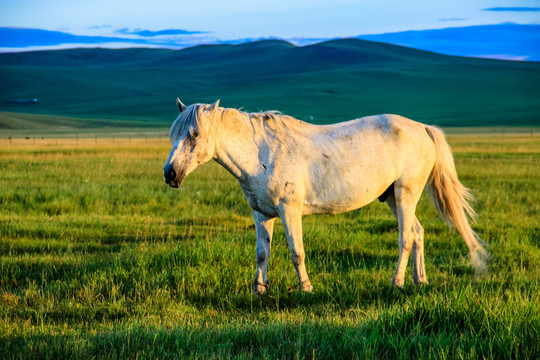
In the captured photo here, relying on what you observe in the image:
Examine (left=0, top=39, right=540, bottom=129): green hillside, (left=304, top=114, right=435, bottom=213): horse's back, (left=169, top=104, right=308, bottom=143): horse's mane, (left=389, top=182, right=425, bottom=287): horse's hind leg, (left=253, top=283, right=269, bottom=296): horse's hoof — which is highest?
(left=0, top=39, right=540, bottom=129): green hillside

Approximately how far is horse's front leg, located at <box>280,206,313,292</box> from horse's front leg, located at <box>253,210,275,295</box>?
0.32 m

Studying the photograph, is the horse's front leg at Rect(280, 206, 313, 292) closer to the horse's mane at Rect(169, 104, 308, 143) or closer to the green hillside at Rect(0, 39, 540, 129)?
the horse's mane at Rect(169, 104, 308, 143)

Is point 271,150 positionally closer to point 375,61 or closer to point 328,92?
point 328,92

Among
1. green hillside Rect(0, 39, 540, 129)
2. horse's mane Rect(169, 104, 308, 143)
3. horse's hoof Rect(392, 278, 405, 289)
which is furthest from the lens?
green hillside Rect(0, 39, 540, 129)

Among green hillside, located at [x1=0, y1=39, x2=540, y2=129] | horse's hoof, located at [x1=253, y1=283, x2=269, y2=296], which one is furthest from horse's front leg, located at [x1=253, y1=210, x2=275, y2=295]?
green hillside, located at [x1=0, y1=39, x2=540, y2=129]

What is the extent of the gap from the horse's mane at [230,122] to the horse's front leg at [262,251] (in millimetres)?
984

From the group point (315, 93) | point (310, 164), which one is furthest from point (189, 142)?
point (315, 93)

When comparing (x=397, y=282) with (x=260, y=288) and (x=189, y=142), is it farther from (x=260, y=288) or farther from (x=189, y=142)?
(x=189, y=142)

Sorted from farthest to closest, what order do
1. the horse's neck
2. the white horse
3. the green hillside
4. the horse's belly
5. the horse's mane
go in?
the green hillside → the horse's belly → the horse's neck → the white horse → the horse's mane

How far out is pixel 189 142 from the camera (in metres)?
5.68

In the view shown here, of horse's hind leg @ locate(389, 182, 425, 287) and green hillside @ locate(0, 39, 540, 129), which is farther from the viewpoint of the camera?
green hillside @ locate(0, 39, 540, 129)

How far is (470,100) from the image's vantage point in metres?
132

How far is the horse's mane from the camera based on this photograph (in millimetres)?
5684

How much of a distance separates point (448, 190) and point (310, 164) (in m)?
2.19
